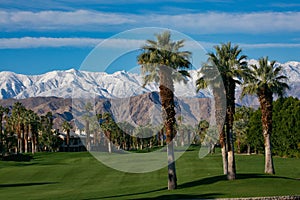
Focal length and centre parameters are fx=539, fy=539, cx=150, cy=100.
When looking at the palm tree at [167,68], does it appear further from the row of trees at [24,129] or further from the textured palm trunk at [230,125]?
the row of trees at [24,129]

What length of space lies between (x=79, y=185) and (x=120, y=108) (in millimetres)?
10057

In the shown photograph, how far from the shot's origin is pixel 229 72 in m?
46.8

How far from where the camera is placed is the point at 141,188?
46719 mm

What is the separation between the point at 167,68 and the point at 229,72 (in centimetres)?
675

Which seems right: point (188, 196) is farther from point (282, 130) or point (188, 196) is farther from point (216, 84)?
point (282, 130)

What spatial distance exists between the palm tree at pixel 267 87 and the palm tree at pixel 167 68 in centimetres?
1363

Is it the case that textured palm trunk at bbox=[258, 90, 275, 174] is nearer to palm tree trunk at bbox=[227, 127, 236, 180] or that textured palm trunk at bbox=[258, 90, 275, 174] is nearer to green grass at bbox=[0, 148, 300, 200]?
green grass at bbox=[0, 148, 300, 200]

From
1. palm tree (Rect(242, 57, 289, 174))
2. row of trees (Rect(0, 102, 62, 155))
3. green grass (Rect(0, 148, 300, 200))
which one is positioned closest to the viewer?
green grass (Rect(0, 148, 300, 200))

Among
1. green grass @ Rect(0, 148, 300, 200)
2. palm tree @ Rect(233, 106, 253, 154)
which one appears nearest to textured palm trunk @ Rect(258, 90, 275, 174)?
green grass @ Rect(0, 148, 300, 200)

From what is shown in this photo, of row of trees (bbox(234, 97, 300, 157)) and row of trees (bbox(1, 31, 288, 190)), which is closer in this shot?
row of trees (bbox(1, 31, 288, 190))

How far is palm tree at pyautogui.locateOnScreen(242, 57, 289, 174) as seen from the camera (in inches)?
2169

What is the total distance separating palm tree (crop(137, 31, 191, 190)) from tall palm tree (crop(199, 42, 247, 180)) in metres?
4.42

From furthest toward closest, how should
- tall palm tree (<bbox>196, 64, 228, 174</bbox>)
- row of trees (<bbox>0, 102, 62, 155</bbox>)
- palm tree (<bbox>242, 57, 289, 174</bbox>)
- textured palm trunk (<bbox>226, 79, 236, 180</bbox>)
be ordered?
1. row of trees (<bbox>0, 102, 62, 155</bbox>)
2. palm tree (<bbox>242, 57, 289, 174</bbox>)
3. tall palm tree (<bbox>196, 64, 228, 174</bbox>)
4. textured palm trunk (<bbox>226, 79, 236, 180</bbox>)

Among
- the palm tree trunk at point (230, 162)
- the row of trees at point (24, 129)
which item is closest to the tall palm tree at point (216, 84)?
the palm tree trunk at point (230, 162)
